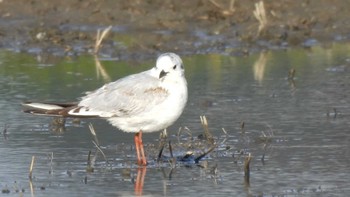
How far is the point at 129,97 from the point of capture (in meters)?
9.80

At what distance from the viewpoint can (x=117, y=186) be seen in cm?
880

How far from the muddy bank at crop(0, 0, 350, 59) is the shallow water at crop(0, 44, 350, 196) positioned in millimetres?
759

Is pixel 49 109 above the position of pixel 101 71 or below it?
below

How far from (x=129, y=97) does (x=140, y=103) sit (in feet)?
0.40

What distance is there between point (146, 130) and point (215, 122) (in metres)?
1.77

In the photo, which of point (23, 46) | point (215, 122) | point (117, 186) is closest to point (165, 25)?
point (23, 46)

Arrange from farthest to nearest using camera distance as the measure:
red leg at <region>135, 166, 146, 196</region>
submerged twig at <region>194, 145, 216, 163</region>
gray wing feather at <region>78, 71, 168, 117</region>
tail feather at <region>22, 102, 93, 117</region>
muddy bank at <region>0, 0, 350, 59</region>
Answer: muddy bank at <region>0, 0, 350, 59</region> → tail feather at <region>22, 102, 93, 117</region> → gray wing feather at <region>78, 71, 168, 117</region> → submerged twig at <region>194, 145, 216, 163</region> → red leg at <region>135, 166, 146, 196</region>

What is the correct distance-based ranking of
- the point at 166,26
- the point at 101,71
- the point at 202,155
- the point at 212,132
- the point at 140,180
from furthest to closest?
the point at 166,26, the point at 101,71, the point at 212,132, the point at 202,155, the point at 140,180

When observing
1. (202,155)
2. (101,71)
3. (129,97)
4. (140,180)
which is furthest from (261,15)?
(140,180)

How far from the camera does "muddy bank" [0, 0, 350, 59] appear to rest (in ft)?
55.9

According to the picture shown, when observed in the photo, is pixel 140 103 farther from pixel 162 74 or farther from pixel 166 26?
pixel 166 26

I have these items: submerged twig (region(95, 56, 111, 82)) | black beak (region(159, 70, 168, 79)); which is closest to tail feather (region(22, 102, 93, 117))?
black beak (region(159, 70, 168, 79))

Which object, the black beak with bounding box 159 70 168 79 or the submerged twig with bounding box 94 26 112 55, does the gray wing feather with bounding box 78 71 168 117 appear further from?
the submerged twig with bounding box 94 26 112 55

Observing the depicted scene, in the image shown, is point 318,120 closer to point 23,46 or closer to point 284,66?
point 284,66
